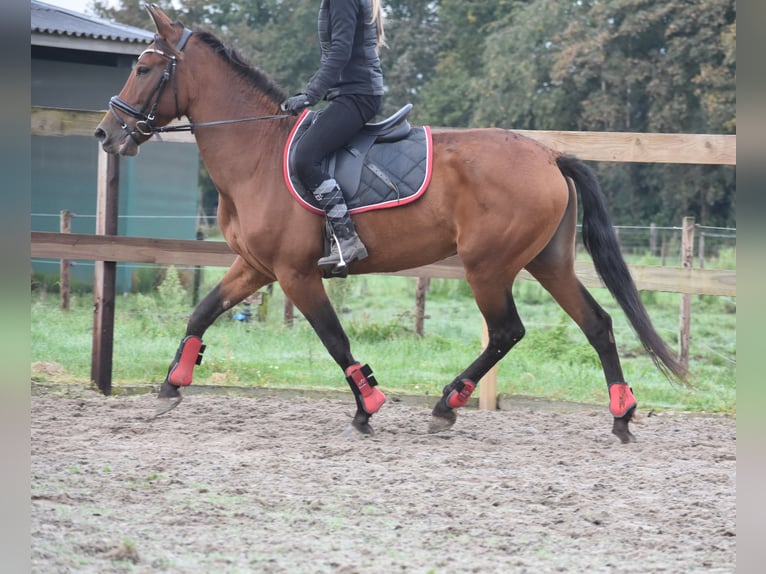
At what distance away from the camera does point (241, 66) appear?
18.5ft

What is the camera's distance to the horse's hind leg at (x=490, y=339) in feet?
17.6

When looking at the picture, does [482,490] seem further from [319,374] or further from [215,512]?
[319,374]

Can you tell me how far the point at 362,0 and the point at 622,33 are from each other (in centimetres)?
2289

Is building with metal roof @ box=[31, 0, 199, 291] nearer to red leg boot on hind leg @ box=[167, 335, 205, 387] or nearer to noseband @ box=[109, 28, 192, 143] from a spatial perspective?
red leg boot on hind leg @ box=[167, 335, 205, 387]

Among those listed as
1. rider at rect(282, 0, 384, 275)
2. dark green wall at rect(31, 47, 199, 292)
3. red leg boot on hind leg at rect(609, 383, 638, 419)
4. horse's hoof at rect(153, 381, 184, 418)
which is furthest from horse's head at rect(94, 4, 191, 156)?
dark green wall at rect(31, 47, 199, 292)

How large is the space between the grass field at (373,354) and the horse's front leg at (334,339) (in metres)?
1.43

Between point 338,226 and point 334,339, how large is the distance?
71cm

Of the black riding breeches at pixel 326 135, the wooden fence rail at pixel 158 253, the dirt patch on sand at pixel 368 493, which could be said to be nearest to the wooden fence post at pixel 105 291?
the wooden fence rail at pixel 158 253

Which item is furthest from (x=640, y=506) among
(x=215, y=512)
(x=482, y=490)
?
(x=215, y=512)

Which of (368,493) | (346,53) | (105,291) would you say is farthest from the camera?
(105,291)

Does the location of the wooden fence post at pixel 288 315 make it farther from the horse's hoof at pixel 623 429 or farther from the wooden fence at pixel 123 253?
the horse's hoof at pixel 623 429

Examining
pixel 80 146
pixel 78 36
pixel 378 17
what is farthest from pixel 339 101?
pixel 80 146

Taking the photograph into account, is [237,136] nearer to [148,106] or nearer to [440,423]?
[148,106]

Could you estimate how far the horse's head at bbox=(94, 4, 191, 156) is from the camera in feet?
17.8
